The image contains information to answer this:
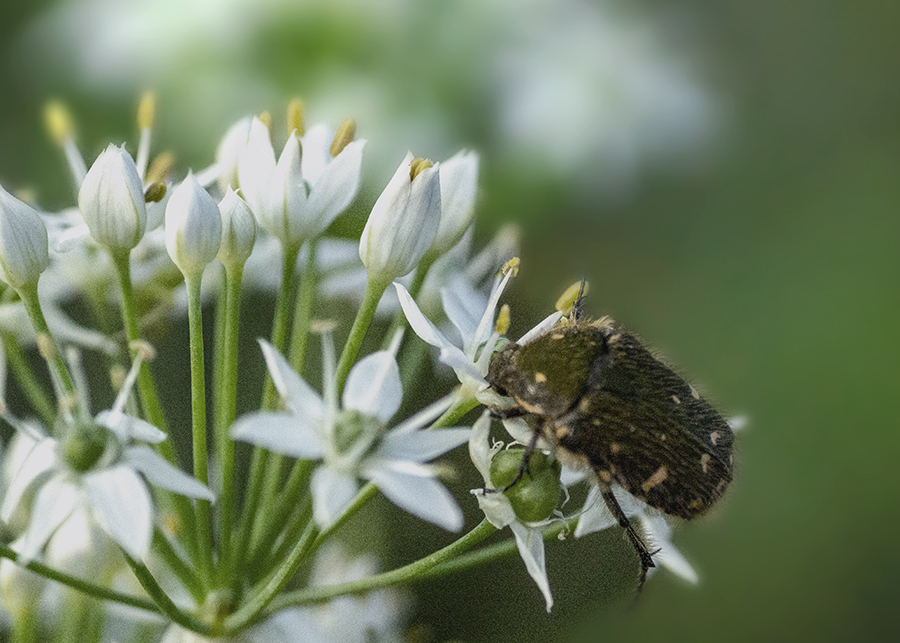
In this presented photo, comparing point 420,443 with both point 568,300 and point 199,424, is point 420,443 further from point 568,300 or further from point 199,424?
point 568,300

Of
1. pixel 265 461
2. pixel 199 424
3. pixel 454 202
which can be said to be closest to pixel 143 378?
pixel 199 424

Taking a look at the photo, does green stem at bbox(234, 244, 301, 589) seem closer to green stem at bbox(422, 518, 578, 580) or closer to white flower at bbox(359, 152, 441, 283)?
white flower at bbox(359, 152, 441, 283)

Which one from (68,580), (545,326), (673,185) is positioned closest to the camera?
(68,580)

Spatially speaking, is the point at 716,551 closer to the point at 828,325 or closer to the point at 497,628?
the point at 828,325

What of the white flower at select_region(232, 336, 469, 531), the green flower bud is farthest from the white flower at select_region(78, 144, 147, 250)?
the green flower bud

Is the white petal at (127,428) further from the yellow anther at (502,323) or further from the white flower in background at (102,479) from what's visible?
the yellow anther at (502,323)

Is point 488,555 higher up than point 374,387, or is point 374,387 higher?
point 374,387

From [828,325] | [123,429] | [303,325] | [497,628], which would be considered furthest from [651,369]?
[828,325]
